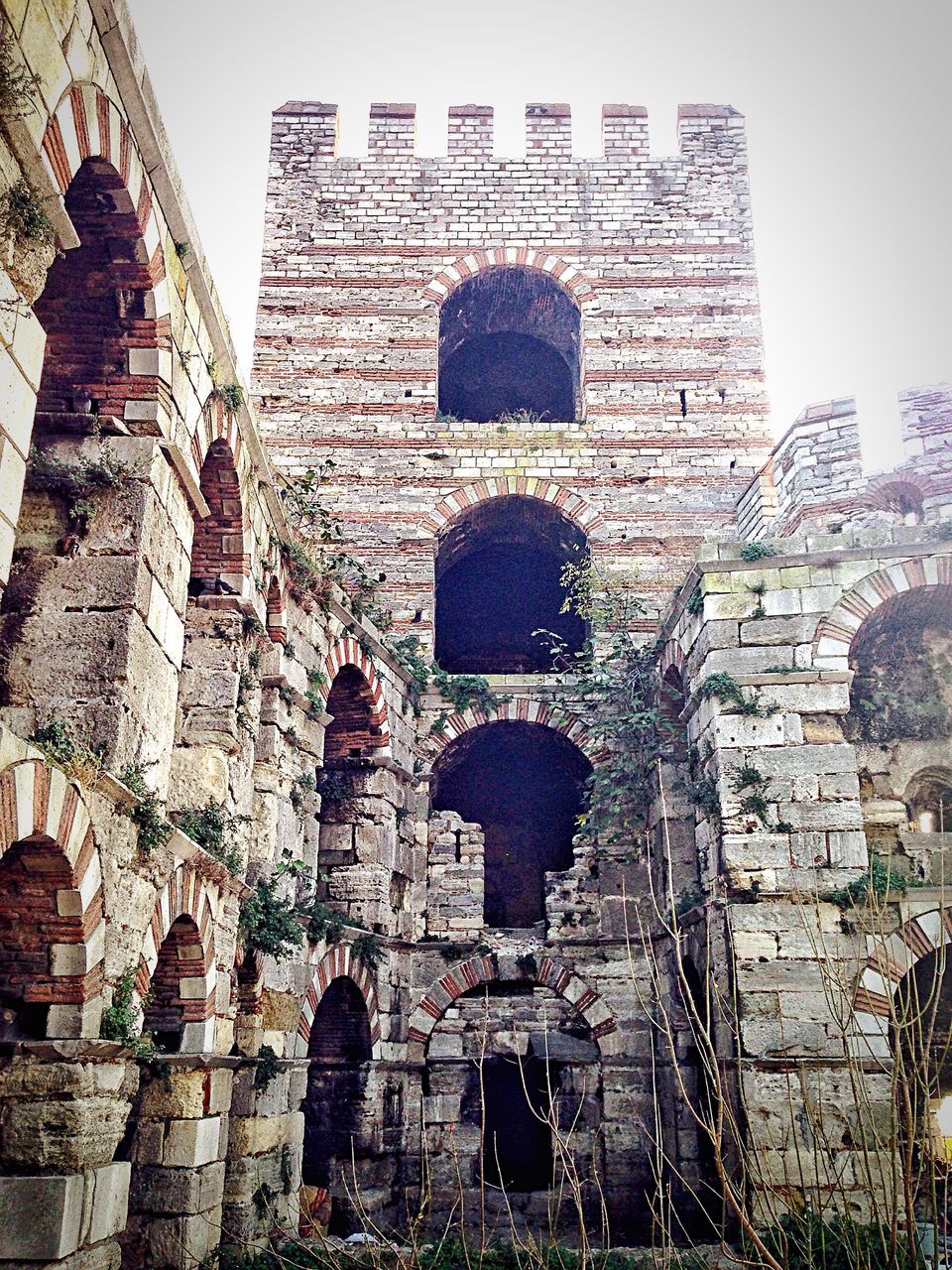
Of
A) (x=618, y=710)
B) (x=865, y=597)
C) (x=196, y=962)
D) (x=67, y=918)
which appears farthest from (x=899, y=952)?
(x=67, y=918)

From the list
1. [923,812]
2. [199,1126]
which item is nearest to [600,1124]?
[923,812]

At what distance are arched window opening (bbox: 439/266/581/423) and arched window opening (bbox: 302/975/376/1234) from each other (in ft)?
25.3

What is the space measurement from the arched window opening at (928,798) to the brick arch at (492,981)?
3.36m

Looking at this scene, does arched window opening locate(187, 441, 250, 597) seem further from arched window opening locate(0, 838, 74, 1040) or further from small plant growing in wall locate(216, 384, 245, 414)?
arched window opening locate(0, 838, 74, 1040)

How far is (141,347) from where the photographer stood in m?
5.73

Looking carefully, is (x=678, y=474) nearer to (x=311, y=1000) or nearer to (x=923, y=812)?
(x=923, y=812)

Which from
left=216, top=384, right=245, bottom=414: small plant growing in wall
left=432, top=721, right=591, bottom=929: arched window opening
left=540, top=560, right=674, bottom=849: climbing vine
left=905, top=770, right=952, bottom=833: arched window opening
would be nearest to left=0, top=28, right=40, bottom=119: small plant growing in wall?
left=216, top=384, right=245, bottom=414: small plant growing in wall

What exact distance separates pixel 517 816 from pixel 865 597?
645 cm

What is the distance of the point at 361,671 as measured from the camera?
970 cm

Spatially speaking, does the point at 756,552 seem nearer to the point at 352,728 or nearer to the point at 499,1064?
the point at 352,728

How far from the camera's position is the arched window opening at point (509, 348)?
1389cm

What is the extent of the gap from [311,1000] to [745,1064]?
311 centimetres

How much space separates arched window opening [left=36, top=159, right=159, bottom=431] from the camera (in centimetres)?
557

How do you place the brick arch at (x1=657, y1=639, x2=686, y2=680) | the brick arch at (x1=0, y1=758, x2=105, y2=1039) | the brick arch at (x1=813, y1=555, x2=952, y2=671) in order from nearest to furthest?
the brick arch at (x1=0, y1=758, x2=105, y2=1039) → the brick arch at (x1=813, y1=555, x2=952, y2=671) → the brick arch at (x1=657, y1=639, x2=686, y2=680)
